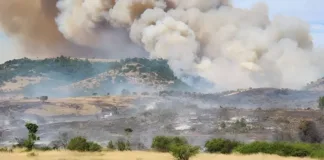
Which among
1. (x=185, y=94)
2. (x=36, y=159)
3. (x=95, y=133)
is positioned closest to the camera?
(x=36, y=159)

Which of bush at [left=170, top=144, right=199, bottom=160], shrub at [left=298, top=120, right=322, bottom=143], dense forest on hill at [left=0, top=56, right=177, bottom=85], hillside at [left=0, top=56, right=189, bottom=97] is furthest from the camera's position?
dense forest on hill at [left=0, top=56, right=177, bottom=85]

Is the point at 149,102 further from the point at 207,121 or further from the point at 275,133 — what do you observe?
the point at 275,133

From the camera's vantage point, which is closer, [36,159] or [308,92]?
[36,159]

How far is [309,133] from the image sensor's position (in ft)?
227

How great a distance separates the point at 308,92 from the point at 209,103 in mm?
30535

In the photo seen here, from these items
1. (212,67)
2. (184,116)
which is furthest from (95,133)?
(212,67)

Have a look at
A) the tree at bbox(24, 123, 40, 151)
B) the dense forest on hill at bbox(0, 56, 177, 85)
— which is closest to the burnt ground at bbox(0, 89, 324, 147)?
the tree at bbox(24, 123, 40, 151)

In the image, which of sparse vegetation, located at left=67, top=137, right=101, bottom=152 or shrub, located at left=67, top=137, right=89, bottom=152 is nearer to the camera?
sparse vegetation, located at left=67, top=137, right=101, bottom=152

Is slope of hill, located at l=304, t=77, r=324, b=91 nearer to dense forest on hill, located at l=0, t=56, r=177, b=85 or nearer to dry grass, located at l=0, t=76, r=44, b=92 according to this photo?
dense forest on hill, located at l=0, t=56, r=177, b=85

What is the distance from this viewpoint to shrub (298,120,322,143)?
221 feet

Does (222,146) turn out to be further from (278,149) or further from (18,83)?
(18,83)

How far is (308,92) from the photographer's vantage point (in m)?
128

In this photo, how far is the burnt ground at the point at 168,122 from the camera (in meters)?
74.2

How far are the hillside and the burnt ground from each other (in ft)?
137
